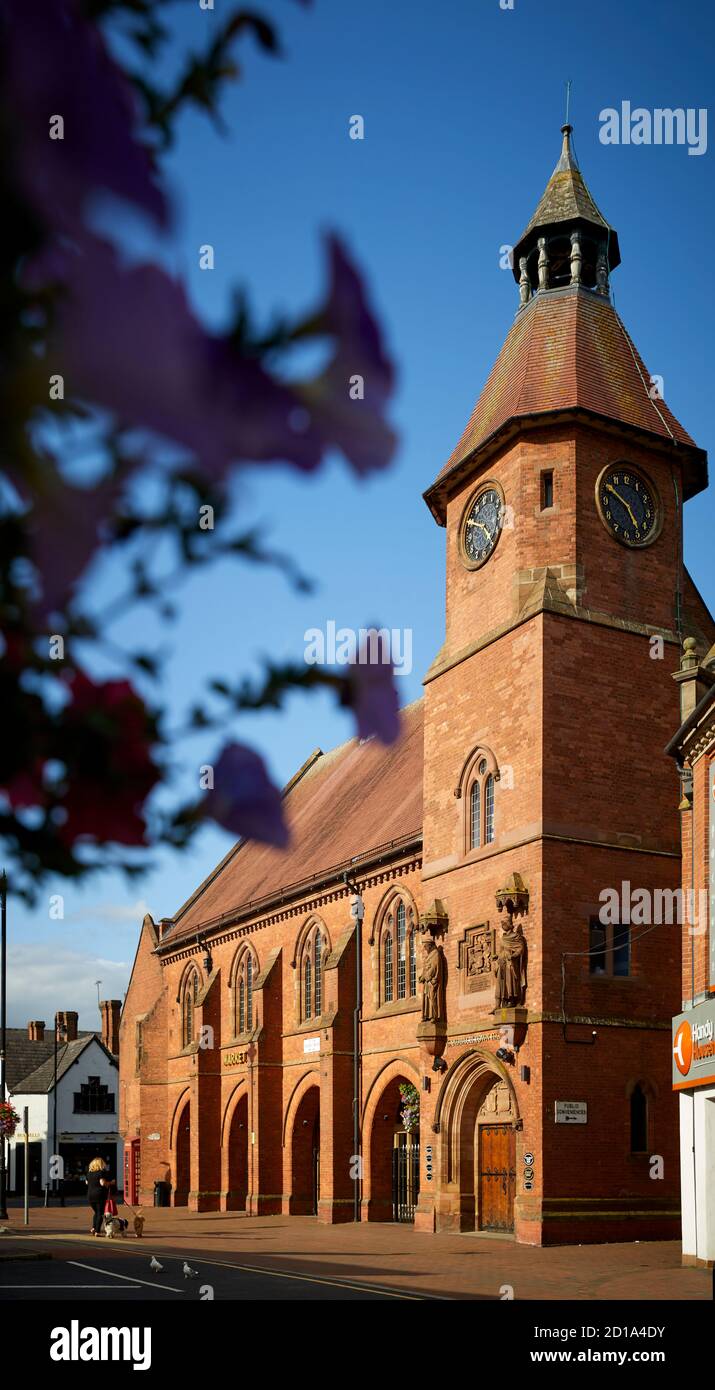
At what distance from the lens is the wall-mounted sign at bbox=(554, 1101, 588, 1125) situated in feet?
85.7

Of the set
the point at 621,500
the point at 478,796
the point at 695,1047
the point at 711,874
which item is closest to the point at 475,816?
the point at 478,796

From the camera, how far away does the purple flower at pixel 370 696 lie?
1590 mm

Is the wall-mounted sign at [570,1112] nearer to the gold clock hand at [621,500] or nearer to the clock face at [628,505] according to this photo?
the clock face at [628,505]

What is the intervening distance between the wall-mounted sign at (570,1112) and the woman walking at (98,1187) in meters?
9.74

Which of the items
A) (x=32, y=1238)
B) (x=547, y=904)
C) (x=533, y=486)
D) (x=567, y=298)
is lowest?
(x=32, y=1238)

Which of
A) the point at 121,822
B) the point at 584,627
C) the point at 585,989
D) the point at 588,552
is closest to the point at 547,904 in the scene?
the point at 585,989

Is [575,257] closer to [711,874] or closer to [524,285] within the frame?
[524,285]

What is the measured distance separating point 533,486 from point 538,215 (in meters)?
7.49

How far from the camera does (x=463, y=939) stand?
3028 cm

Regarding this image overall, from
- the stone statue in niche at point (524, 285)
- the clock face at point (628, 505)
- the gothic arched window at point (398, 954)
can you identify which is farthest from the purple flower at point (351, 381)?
the stone statue in niche at point (524, 285)

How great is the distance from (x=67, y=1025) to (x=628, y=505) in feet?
199

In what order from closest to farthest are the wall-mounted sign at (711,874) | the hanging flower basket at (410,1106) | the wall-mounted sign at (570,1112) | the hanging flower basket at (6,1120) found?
the wall-mounted sign at (711,874), the wall-mounted sign at (570,1112), the hanging flower basket at (410,1106), the hanging flower basket at (6,1120)

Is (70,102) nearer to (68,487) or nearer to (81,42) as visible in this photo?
(81,42)

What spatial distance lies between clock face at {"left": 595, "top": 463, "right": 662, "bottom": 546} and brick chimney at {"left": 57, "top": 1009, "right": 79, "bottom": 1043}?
59.8m
